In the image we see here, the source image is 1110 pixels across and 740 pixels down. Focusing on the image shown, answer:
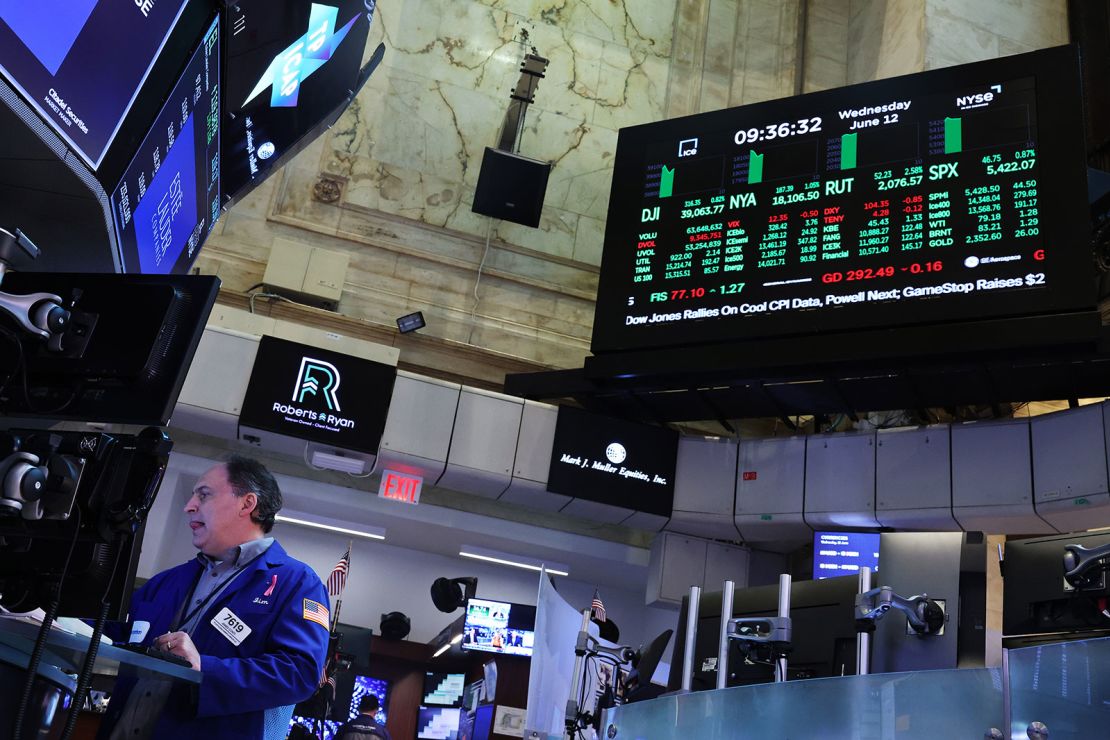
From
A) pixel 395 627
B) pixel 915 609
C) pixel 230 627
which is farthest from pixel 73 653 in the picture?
pixel 395 627

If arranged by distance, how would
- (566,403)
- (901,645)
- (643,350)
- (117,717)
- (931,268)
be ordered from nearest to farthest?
(117,717), (901,645), (931,268), (643,350), (566,403)

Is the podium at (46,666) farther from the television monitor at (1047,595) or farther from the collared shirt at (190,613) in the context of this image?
the television monitor at (1047,595)

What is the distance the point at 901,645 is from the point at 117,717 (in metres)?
2.17

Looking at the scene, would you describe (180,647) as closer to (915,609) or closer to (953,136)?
(915,609)

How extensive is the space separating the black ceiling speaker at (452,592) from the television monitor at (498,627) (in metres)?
0.12

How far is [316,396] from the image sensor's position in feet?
25.2

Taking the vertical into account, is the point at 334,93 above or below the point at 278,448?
above

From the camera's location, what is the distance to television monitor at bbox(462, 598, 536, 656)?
8.38 m

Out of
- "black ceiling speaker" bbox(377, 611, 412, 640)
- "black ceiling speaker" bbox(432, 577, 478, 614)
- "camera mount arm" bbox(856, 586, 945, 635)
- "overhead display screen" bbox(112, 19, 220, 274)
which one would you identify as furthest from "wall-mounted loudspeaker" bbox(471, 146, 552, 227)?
"camera mount arm" bbox(856, 586, 945, 635)

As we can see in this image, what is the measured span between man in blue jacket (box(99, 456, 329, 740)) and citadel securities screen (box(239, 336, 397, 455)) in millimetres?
4800

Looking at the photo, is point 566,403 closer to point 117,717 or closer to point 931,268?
point 931,268

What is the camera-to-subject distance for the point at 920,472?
7.46 meters

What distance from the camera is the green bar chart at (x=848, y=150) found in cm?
690

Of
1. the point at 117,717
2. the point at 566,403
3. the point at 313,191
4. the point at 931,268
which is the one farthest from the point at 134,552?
the point at 313,191
